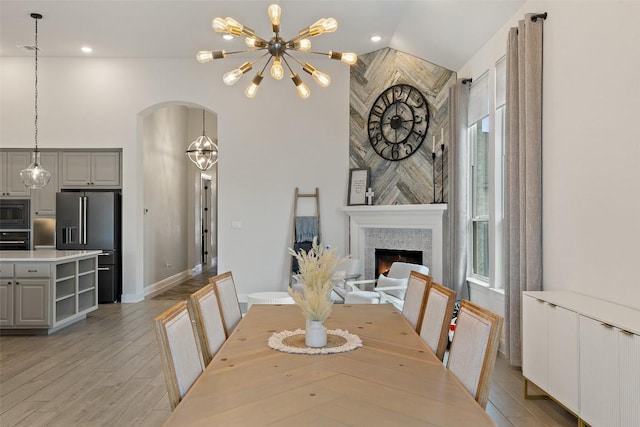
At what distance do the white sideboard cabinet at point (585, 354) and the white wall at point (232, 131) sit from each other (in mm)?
3980

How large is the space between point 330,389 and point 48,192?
6839 mm

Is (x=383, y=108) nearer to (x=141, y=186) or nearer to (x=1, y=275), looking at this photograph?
(x=141, y=186)

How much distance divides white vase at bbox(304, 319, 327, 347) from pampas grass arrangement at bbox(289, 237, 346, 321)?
0.02 metres

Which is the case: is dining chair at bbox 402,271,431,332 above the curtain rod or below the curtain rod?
below

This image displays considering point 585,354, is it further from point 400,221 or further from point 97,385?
point 400,221

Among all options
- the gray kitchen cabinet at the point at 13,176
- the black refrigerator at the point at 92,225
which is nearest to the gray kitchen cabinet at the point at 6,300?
the black refrigerator at the point at 92,225

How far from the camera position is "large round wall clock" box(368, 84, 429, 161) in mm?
5932

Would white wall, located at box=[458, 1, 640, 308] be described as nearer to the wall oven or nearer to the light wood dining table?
the light wood dining table

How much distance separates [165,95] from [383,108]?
3.23 meters

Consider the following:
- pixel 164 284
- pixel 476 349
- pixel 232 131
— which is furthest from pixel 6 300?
pixel 476 349

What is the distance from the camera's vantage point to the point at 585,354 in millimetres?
2500

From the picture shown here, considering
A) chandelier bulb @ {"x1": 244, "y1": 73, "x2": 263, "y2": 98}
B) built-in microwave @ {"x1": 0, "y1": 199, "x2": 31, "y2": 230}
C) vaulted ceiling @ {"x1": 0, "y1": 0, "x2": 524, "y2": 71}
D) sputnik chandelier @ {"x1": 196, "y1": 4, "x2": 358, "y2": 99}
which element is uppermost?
vaulted ceiling @ {"x1": 0, "y1": 0, "x2": 524, "y2": 71}

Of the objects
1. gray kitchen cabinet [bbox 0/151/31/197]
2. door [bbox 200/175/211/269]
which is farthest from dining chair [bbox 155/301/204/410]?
door [bbox 200/175/211/269]

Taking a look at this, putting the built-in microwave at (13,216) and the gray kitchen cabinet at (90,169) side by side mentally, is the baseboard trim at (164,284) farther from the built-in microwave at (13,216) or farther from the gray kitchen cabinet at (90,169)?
the built-in microwave at (13,216)
